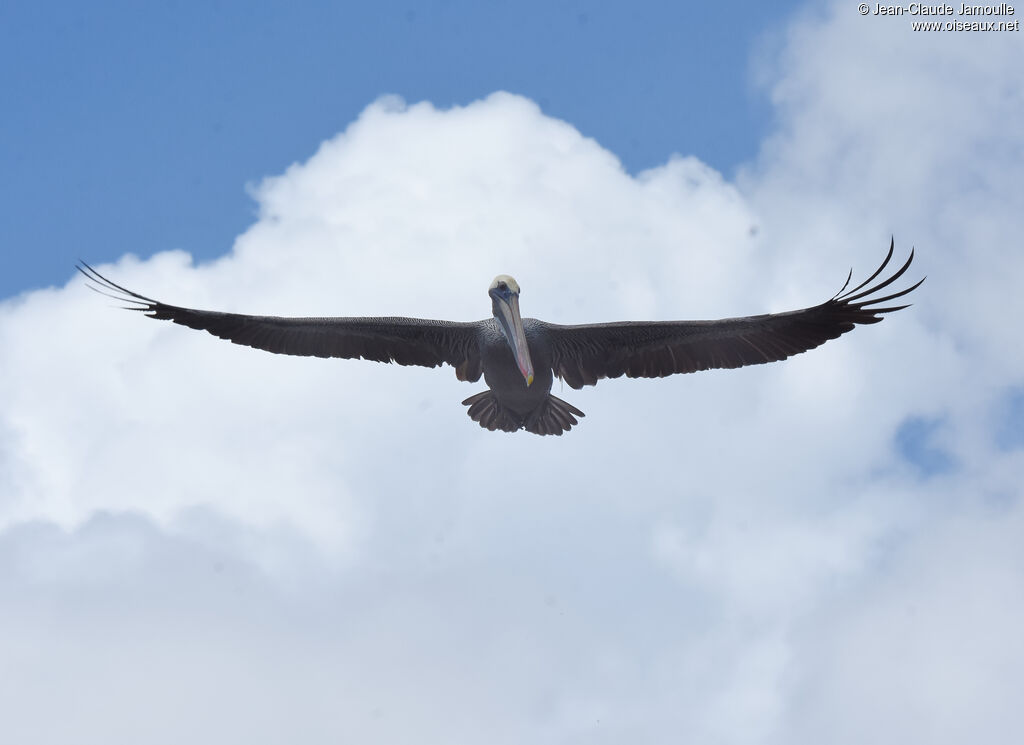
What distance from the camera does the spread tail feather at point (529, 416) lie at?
14.2m

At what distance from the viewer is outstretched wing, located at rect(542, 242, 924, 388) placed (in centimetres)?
1314

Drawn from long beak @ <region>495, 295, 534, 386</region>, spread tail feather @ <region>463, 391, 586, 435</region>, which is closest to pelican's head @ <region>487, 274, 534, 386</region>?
long beak @ <region>495, 295, 534, 386</region>

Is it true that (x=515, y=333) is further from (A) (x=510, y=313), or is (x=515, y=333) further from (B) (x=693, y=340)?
(B) (x=693, y=340)

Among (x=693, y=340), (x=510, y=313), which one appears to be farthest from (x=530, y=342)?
(x=693, y=340)

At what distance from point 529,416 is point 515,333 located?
4.92 ft

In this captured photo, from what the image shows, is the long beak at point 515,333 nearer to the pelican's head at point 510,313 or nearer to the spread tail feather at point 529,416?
the pelican's head at point 510,313

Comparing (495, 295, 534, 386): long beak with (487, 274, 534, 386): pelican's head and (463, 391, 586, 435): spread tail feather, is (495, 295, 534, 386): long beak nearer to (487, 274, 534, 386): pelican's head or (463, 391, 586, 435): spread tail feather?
(487, 274, 534, 386): pelican's head

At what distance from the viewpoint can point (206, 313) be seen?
45.4ft

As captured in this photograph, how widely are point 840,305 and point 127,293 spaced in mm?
7208

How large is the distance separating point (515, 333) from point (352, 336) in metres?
2.09

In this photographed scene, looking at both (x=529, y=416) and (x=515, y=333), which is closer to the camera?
(x=515, y=333)

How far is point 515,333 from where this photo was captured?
13031 mm

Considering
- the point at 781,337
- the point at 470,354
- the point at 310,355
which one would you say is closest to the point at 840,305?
the point at 781,337

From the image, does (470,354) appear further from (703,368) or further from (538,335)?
(703,368)
